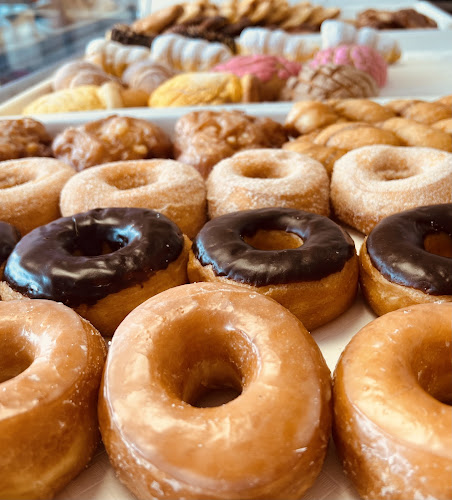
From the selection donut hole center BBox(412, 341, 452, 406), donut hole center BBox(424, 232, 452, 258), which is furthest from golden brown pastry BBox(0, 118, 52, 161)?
donut hole center BBox(412, 341, 452, 406)

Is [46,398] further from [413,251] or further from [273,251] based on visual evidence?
[413,251]

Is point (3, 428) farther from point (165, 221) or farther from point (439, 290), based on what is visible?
point (439, 290)

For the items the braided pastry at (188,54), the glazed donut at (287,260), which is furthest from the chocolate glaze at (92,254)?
the braided pastry at (188,54)

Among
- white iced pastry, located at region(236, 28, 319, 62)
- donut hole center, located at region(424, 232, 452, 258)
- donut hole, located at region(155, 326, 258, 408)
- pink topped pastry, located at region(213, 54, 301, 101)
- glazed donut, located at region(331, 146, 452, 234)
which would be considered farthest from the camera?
white iced pastry, located at region(236, 28, 319, 62)

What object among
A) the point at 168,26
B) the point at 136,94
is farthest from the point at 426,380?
the point at 168,26

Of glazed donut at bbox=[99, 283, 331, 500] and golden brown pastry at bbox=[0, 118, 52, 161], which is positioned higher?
golden brown pastry at bbox=[0, 118, 52, 161]

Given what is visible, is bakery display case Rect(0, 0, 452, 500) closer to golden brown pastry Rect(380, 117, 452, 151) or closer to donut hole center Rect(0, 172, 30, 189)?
golden brown pastry Rect(380, 117, 452, 151)
